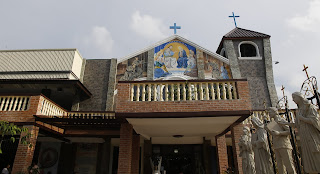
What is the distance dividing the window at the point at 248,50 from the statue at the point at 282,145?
12.1m

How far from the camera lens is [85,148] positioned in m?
12.9

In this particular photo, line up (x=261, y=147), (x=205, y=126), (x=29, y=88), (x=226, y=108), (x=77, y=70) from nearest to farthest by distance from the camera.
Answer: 1. (x=261, y=147)
2. (x=226, y=108)
3. (x=205, y=126)
4. (x=29, y=88)
5. (x=77, y=70)

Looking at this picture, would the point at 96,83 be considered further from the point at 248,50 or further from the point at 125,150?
the point at 248,50

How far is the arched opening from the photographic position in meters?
17.2

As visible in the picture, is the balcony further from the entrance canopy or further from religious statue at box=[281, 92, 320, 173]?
religious statue at box=[281, 92, 320, 173]

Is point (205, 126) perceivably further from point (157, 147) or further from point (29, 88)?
point (29, 88)

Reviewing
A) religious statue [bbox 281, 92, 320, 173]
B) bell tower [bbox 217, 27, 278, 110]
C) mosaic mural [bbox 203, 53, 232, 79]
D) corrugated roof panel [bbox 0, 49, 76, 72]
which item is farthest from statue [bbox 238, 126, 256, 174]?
corrugated roof panel [bbox 0, 49, 76, 72]

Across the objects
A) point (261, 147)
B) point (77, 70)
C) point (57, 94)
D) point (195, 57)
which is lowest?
point (261, 147)

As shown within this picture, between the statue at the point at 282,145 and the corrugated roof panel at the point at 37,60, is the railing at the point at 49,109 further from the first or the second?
the statue at the point at 282,145

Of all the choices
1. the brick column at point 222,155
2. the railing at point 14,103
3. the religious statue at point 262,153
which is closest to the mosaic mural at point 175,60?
A: the brick column at point 222,155

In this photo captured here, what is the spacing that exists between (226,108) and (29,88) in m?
12.3

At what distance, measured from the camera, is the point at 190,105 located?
745 cm

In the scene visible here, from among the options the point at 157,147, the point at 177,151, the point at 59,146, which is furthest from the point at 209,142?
the point at 59,146

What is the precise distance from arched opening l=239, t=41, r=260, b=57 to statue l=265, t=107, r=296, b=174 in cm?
1277
